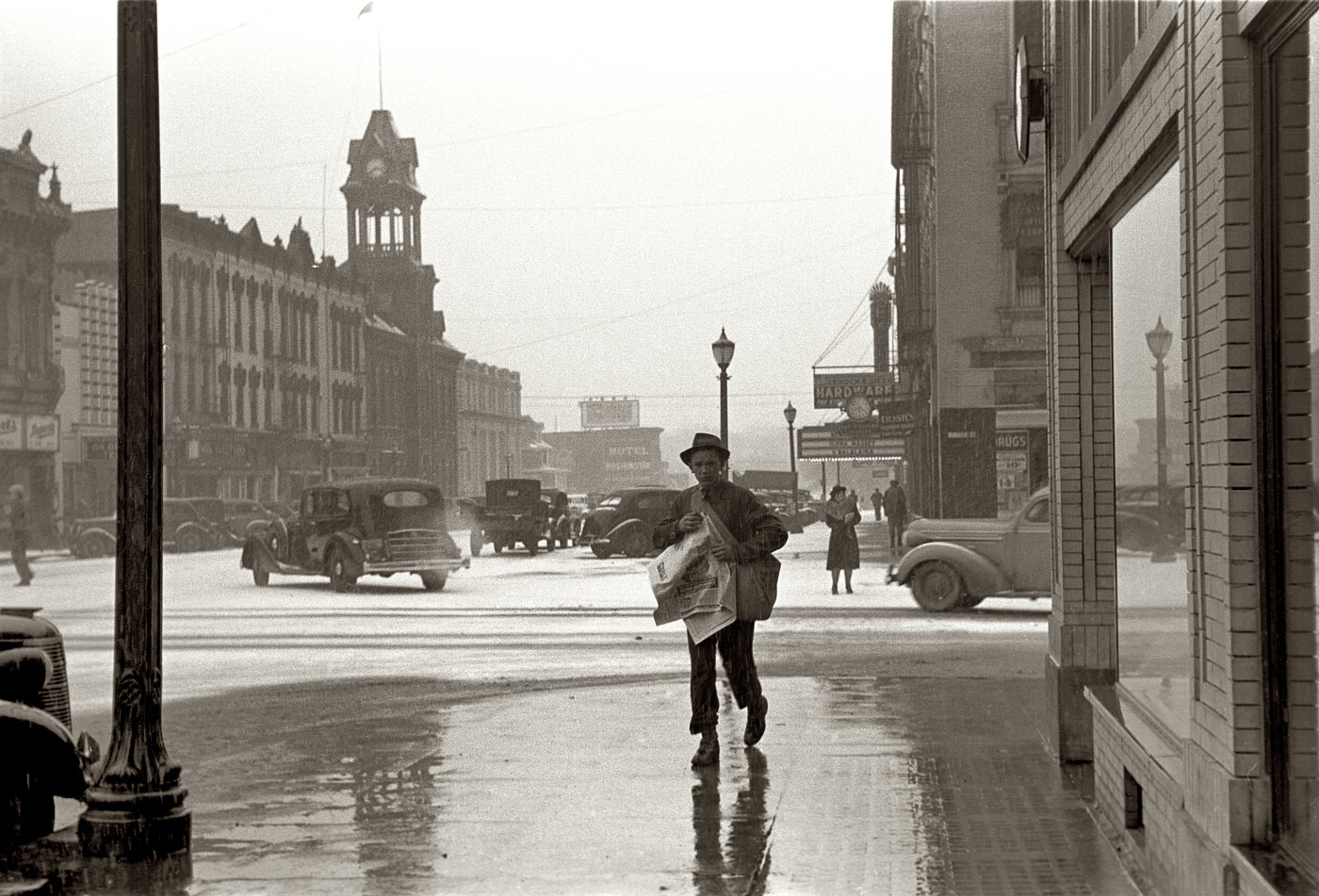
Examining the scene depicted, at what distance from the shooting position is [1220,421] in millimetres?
4793

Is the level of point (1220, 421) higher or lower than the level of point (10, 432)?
lower

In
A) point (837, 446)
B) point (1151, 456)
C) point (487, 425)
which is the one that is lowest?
point (1151, 456)

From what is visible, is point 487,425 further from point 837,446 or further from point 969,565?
point 969,565

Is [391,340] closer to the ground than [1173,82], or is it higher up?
higher up

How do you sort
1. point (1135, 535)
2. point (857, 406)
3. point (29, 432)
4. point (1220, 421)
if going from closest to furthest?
point (1220, 421), point (1135, 535), point (857, 406), point (29, 432)

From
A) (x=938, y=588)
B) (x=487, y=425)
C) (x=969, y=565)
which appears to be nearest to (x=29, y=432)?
(x=938, y=588)

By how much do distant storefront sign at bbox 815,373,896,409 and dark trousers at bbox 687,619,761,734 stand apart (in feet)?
124

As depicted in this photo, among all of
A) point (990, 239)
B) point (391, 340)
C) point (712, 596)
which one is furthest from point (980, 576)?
point (391, 340)

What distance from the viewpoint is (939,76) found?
121ft

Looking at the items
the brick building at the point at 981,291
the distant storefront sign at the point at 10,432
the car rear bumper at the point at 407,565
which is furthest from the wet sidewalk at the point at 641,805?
the distant storefront sign at the point at 10,432

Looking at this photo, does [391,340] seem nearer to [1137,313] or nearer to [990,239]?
[990,239]

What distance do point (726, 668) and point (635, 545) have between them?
102 feet

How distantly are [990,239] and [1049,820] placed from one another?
101ft

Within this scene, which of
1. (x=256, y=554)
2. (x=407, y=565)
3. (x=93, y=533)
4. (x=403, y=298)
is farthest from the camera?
(x=403, y=298)
